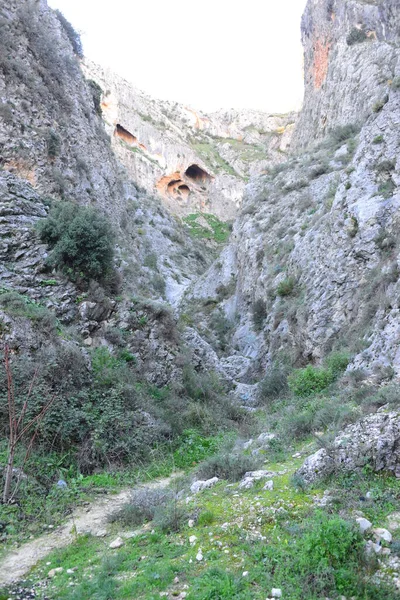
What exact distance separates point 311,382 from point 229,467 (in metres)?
5.58

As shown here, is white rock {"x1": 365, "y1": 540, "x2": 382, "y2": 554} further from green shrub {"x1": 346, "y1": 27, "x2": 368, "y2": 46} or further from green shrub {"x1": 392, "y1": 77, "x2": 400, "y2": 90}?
green shrub {"x1": 346, "y1": 27, "x2": 368, "y2": 46}

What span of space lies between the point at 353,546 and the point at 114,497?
4443 mm

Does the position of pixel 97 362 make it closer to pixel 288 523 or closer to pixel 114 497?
pixel 114 497

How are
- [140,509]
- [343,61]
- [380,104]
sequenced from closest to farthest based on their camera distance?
[140,509] → [380,104] → [343,61]

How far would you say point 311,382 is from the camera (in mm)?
11578

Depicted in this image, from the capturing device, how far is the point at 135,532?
17.4 ft

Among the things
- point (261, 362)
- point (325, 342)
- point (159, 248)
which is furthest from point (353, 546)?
point (159, 248)

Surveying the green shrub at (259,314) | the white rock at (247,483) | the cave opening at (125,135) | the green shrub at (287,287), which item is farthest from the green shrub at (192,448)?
the cave opening at (125,135)

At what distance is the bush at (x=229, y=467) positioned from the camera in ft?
21.2

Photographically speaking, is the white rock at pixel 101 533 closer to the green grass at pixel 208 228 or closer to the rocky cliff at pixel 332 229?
the rocky cliff at pixel 332 229

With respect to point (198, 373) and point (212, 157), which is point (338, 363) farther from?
point (212, 157)

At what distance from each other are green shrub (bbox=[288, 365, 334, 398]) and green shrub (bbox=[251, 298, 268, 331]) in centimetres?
986

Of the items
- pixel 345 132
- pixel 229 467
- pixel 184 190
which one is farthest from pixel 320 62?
pixel 229 467

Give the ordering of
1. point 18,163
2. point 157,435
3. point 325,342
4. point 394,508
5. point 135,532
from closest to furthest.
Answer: point 394,508 → point 135,532 → point 157,435 → point 325,342 → point 18,163
